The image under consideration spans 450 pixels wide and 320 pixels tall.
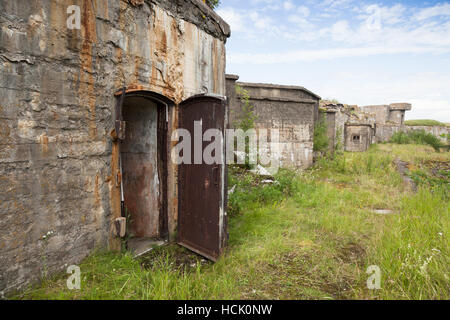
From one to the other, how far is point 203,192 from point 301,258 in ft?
5.41

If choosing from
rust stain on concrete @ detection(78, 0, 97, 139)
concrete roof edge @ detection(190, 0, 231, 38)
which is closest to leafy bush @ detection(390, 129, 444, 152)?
concrete roof edge @ detection(190, 0, 231, 38)

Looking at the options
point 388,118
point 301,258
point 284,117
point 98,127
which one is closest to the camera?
point 98,127

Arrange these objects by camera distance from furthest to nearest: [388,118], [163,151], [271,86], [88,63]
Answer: [388,118], [271,86], [163,151], [88,63]

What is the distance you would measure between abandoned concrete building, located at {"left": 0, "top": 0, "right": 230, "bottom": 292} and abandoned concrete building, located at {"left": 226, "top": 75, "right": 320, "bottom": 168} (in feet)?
14.7

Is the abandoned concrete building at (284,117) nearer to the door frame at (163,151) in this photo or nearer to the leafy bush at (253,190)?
the leafy bush at (253,190)

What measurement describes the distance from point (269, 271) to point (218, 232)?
831 millimetres

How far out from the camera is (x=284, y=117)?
9.53 metres

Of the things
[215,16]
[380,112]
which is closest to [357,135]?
[380,112]

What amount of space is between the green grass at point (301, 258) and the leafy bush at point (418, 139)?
1471 cm

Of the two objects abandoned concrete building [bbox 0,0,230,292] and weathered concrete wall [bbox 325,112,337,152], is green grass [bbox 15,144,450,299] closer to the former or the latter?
abandoned concrete building [bbox 0,0,230,292]

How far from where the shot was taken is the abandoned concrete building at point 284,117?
29.1ft

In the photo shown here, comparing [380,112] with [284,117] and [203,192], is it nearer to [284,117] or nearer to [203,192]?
[284,117]

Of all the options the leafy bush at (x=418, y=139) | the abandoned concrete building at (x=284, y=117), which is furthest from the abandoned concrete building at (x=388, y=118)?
the abandoned concrete building at (x=284, y=117)
